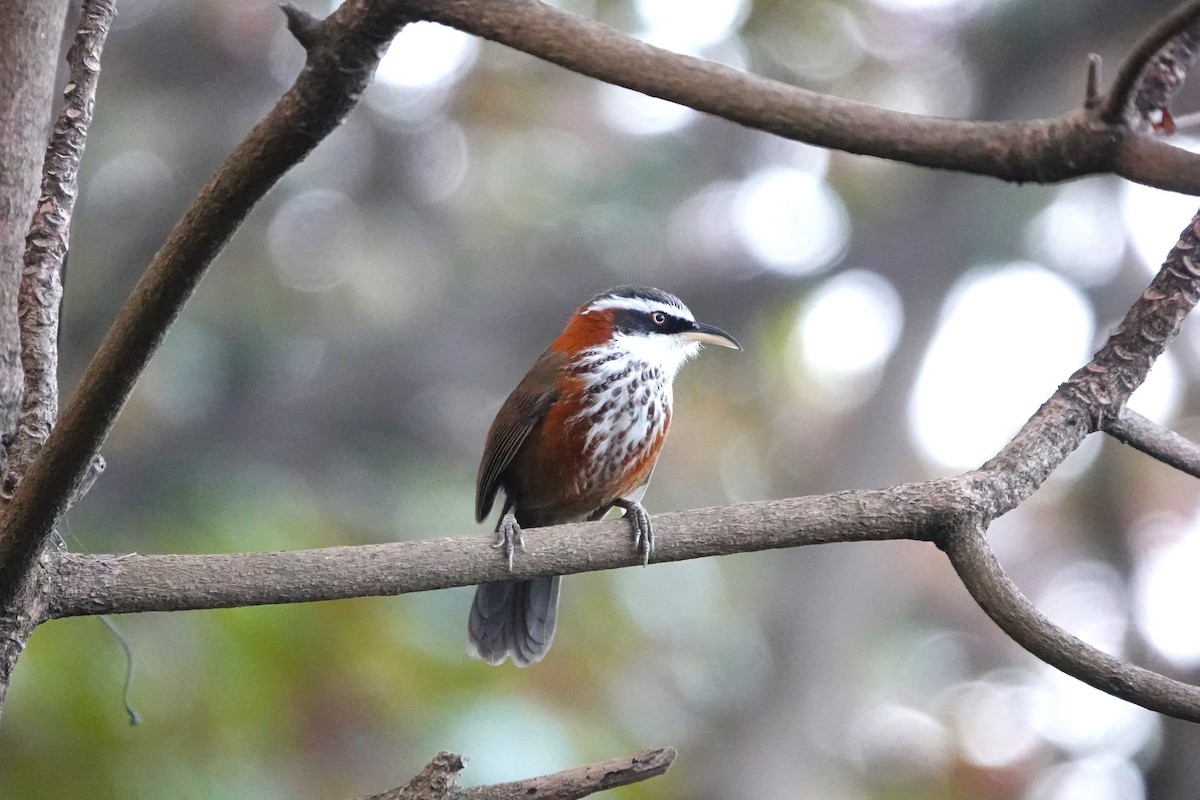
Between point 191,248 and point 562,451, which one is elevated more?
point 191,248

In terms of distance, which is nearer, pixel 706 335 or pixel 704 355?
pixel 706 335

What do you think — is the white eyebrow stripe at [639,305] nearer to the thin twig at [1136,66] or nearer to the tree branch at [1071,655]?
the tree branch at [1071,655]

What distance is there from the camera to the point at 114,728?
3639 mm

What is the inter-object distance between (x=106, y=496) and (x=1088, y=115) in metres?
6.27

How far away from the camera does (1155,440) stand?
2.57 meters

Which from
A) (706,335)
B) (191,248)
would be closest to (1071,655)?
(191,248)

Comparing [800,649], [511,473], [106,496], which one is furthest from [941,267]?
[106,496]

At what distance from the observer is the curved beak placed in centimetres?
440

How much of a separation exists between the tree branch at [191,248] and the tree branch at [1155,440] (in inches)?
67.3

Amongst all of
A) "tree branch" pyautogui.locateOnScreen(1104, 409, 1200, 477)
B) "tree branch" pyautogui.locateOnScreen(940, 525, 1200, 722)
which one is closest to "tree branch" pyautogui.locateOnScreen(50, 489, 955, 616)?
"tree branch" pyautogui.locateOnScreen(940, 525, 1200, 722)

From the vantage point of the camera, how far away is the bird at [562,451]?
4.07m

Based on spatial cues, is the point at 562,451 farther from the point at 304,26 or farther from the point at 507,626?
the point at 304,26

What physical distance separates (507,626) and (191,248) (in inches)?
97.8

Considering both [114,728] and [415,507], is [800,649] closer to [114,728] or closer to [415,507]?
[415,507]
